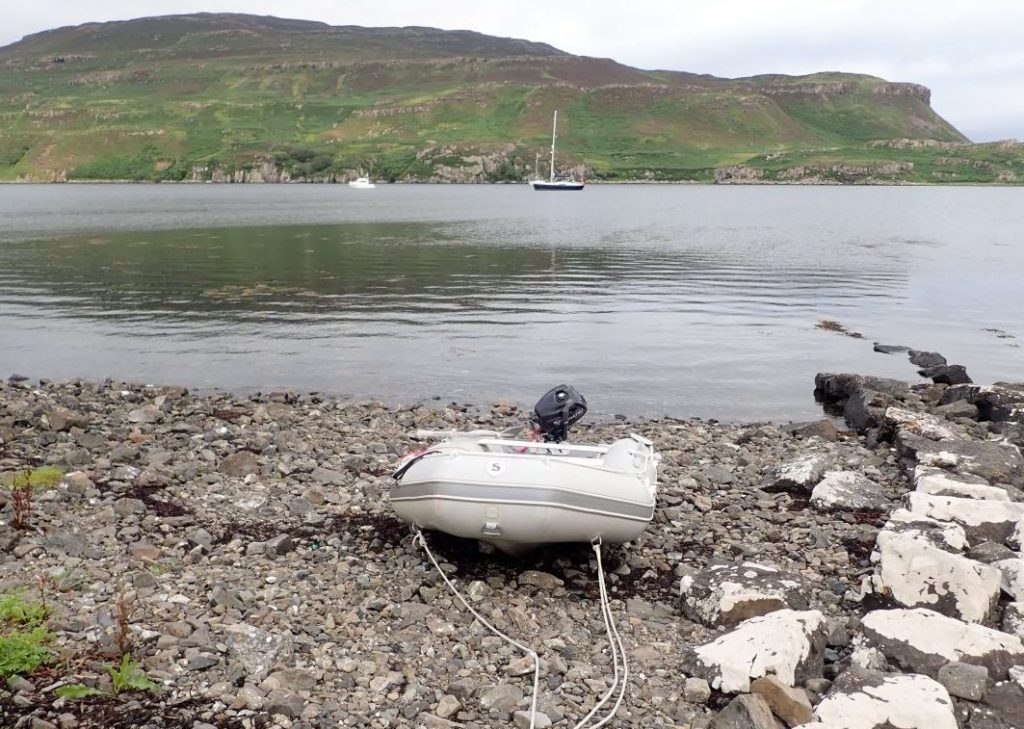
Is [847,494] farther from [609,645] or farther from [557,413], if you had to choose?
[609,645]

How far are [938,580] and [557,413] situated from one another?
16.2 feet

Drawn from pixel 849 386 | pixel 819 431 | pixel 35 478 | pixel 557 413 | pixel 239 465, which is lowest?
pixel 819 431

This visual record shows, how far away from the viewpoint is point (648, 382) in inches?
803

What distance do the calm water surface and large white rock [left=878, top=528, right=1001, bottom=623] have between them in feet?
31.9

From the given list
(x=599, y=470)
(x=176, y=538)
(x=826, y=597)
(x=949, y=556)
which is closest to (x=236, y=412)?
(x=176, y=538)

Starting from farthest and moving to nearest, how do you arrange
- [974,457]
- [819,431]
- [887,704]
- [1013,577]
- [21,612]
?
[819,431] → [974,457] → [1013,577] → [21,612] → [887,704]

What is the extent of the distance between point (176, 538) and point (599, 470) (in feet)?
15.2

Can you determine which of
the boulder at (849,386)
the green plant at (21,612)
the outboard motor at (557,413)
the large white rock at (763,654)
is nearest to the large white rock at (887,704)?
the large white rock at (763,654)

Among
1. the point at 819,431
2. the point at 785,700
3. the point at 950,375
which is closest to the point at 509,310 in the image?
the point at 950,375

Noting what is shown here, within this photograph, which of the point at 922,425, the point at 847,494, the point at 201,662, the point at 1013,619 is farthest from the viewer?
the point at 922,425

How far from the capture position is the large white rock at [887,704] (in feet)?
19.3

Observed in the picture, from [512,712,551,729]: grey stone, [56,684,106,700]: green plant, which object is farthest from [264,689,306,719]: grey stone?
[512,712,551,729]: grey stone

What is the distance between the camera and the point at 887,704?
6012mm

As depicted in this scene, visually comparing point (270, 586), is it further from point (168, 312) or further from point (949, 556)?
point (168, 312)
